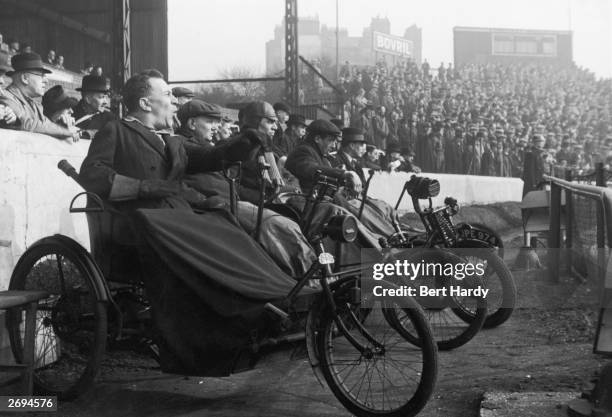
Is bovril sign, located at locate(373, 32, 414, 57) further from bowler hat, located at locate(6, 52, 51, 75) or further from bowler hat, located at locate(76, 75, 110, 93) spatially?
bowler hat, located at locate(6, 52, 51, 75)

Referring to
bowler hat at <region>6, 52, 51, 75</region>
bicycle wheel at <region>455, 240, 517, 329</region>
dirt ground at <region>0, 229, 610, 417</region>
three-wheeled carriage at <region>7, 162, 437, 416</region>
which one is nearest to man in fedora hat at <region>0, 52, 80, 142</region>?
bowler hat at <region>6, 52, 51, 75</region>

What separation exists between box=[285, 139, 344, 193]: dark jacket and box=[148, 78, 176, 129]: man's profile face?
7.67ft

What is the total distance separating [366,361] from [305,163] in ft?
11.7

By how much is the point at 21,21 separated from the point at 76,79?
542cm

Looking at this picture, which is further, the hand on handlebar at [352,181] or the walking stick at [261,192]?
the hand on handlebar at [352,181]

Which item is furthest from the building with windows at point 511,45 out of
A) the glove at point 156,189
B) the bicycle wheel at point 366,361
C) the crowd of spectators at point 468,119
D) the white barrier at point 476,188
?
the bicycle wheel at point 366,361

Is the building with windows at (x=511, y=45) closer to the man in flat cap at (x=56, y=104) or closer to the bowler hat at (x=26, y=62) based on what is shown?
the man in flat cap at (x=56, y=104)

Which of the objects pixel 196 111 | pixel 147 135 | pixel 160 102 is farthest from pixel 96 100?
pixel 147 135

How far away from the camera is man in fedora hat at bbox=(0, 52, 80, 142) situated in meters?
5.73

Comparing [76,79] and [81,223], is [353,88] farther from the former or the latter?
[81,223]

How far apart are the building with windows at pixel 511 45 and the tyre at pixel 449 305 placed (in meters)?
45.2

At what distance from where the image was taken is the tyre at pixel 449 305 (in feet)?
19.1

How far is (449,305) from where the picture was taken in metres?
6.01

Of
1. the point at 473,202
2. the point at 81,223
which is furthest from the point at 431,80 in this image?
the point at 81,223
